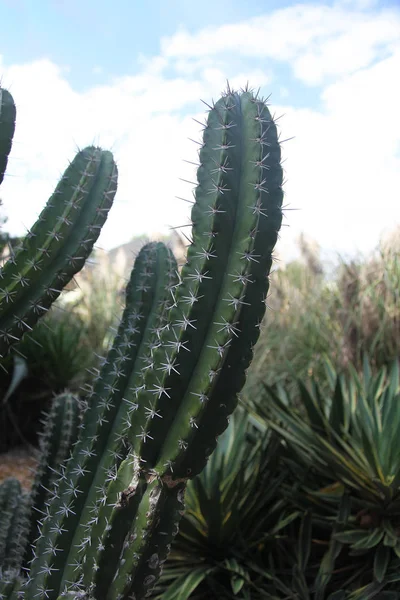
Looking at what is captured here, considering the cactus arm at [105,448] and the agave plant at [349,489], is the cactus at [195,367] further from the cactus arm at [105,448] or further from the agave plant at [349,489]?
the agave plant at [349,489]

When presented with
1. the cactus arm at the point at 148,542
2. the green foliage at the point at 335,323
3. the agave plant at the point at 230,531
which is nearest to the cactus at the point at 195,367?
the cactus arm at the point at 148,542

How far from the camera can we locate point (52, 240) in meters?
1.85

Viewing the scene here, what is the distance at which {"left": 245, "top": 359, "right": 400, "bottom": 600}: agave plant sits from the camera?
205 cm

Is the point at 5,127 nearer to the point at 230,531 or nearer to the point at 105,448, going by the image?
the point at 105,448

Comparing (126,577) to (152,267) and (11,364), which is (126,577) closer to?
(152,267)

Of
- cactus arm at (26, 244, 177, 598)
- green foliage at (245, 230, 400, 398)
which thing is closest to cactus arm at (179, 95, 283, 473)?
cactus arm at (26, 244, 177, 598)

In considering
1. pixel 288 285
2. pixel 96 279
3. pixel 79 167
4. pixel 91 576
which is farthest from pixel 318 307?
pixel 91 576

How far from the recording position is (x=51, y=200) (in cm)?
192

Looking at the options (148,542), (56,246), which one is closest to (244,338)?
(148,542)

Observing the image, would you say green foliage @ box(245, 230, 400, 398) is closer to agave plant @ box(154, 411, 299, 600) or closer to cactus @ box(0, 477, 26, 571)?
agave plant @ box(154, 411, 299, 600)

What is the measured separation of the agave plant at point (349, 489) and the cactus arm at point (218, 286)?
2.83 feet

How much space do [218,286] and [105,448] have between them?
652 mm

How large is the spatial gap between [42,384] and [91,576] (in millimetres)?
3878

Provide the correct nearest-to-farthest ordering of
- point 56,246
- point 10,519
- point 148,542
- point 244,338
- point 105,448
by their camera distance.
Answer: point 148,542 < point 244,338 < point 105,448 < point 56,246 < point 10,519
